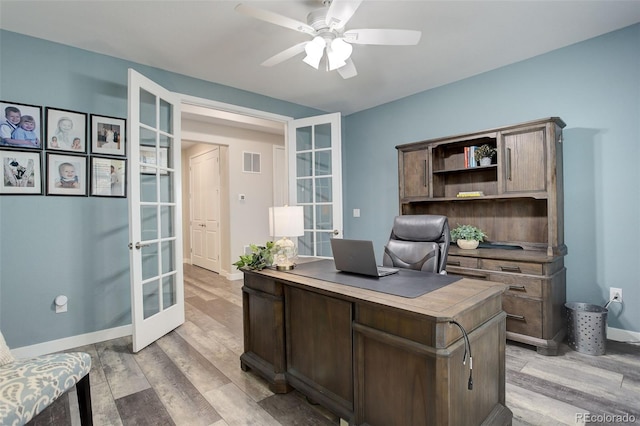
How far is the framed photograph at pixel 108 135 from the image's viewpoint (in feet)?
9.10

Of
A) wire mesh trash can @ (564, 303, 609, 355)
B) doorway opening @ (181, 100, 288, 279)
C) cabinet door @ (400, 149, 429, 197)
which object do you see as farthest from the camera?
doorway opening @ (181, 100, 288, 279)

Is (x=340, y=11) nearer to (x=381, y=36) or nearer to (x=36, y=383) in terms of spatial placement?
(x=381, y=36)

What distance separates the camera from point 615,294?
2.63m

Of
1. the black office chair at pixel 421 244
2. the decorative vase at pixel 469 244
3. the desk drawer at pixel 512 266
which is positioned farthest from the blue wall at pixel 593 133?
the black office chair at pixel 421 244

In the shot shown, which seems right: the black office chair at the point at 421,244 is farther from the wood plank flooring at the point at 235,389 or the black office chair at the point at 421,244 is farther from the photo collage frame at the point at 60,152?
the photo collage frame at the point at 60,152

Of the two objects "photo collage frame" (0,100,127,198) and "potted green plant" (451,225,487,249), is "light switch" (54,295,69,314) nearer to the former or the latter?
"photo collage frame" (0,100,127,198)

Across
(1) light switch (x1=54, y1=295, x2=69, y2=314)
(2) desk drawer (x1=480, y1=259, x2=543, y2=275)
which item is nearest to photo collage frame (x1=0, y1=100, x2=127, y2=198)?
(1) light switch (x1=54, y1=295, x2=69, y2=314)


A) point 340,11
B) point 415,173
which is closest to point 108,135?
point 340,11

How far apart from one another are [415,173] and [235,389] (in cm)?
272

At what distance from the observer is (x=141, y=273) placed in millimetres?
2646

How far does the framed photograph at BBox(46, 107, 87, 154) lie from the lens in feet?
8.50

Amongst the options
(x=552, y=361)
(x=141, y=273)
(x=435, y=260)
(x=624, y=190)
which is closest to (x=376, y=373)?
(x=435, y=260)

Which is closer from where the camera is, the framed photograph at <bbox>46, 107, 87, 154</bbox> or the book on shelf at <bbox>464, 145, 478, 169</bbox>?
the framed photograph at <bbox>46, 107, 87, 154</bbox>

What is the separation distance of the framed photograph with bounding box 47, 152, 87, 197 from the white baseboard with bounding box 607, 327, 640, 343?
181 inches
